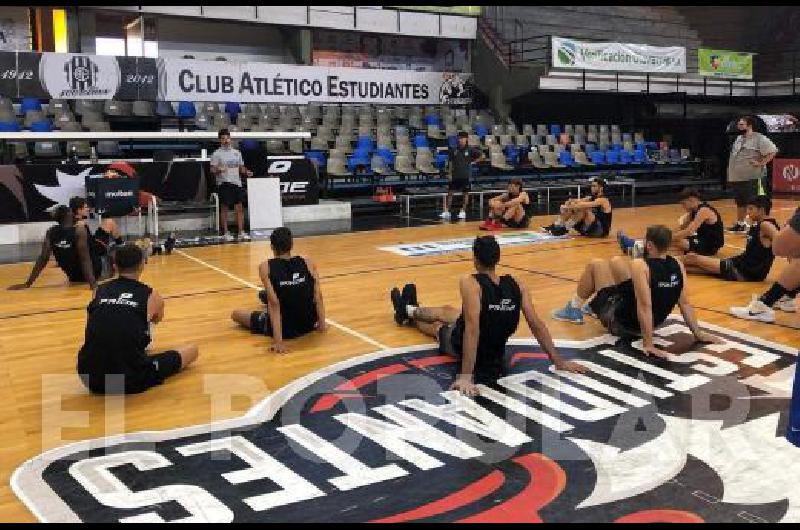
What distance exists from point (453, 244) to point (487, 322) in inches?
233

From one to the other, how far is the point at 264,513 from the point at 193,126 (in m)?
12.7

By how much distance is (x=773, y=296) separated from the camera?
20.0 ft

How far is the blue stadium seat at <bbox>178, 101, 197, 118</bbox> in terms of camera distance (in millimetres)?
14875

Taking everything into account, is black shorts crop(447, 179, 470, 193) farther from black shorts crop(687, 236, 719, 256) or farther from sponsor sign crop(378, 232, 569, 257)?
black shorts crop(687, 236, 719, 256)

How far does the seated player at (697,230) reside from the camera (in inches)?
330

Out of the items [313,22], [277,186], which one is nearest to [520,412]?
[277,186]

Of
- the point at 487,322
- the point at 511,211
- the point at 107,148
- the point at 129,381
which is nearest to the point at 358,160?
the point at 511,211

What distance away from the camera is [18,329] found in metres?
6.17

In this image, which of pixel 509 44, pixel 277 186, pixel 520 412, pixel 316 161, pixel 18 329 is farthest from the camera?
pixel 509 44

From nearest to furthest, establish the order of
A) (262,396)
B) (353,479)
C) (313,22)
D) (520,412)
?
1. (353,479)
2. (520,412)
3. (262,396)
4. (313,22)

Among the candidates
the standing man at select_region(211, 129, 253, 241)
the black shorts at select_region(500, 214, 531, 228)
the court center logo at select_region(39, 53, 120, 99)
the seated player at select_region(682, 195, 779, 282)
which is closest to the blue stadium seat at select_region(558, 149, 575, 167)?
the black shorts at select_region(500, 214, 531, 228)

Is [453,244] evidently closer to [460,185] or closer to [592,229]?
[592,229]

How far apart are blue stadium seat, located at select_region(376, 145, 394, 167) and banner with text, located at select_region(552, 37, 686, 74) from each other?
207 inches

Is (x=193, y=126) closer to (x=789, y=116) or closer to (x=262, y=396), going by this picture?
(x=262, y=396)
